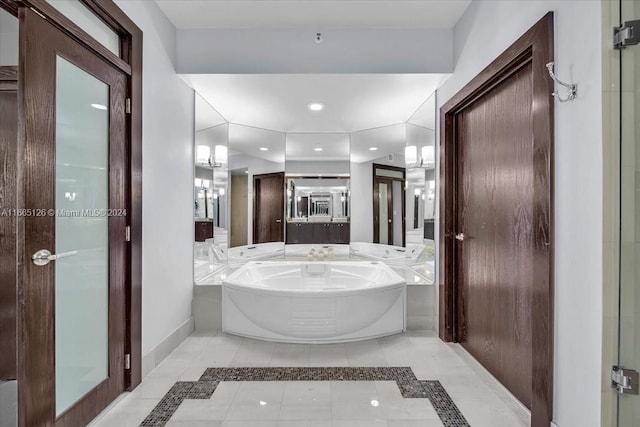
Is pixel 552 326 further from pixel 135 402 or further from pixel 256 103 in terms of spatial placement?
pixel 256 103

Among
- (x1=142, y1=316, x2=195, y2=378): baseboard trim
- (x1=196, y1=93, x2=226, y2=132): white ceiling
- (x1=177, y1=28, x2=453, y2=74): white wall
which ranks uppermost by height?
(x1=177, y1=28, x2=453, y2=74): white wall

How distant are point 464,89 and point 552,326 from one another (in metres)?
1.60

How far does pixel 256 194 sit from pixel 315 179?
0.68m

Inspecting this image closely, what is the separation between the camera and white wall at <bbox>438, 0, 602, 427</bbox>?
49.6 inches

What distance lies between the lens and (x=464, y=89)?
2.37 meters

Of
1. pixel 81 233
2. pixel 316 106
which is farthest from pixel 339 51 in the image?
pixel 81 233

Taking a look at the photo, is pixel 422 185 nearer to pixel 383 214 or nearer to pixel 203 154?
pixel 383 214

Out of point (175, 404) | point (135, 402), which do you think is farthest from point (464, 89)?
point (135, 402)

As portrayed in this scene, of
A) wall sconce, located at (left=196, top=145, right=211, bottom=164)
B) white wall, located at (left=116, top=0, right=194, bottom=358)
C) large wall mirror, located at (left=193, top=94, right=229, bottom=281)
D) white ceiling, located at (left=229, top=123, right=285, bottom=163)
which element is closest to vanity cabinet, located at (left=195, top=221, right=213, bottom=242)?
large wall mirror, located at (left=193, top=94, right=229, bottom=281)

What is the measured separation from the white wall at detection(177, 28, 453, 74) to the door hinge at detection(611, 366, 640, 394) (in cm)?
213

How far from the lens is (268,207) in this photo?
12.7 feet

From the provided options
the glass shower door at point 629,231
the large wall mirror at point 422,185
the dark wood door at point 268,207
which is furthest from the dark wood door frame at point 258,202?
the glass shower door at point 629,231

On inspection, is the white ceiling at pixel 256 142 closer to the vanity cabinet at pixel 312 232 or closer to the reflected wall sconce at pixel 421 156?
the vanity cabinet at pixel 312 232

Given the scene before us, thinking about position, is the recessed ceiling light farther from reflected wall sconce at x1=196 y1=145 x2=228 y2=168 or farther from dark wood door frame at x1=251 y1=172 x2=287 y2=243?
reflected wall sconce at x1=196 y1=145 x2=228 y2=168
